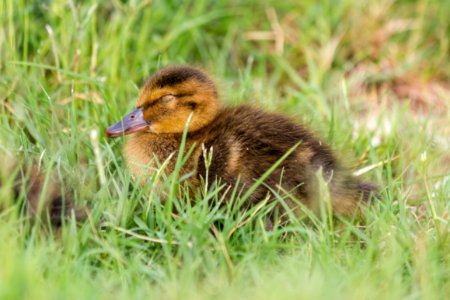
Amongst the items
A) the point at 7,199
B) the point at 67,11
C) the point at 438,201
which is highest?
the point at 67,11

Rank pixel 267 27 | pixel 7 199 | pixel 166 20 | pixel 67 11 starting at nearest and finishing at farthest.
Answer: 1. pixel 7 199
2. pixel 67 11
3. pixel 166 20
4. pixel 267 27

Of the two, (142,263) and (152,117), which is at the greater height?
(152,117)

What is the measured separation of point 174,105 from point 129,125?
8.2 inches

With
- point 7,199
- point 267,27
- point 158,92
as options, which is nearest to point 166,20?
point 267,27

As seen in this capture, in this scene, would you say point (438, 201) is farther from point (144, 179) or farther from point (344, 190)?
point (144, 179)

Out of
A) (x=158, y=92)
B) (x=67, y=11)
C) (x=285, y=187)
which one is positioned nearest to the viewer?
(x=285, y=187)

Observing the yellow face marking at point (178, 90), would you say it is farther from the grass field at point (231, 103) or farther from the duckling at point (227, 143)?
the grass field at point (231, 103)

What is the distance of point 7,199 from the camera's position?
9.10ft

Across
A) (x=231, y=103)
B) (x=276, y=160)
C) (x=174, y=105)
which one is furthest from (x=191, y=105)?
(x=276, y=160)

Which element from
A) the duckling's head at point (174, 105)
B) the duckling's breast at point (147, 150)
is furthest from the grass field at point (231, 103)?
the duckling's head at point (174, 105)

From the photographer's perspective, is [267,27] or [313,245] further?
[267,27]

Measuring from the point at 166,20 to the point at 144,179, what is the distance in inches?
87.3

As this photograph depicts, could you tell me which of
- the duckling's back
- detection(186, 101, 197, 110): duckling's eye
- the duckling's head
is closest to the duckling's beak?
the duckling's head

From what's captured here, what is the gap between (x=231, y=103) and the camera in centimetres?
368
